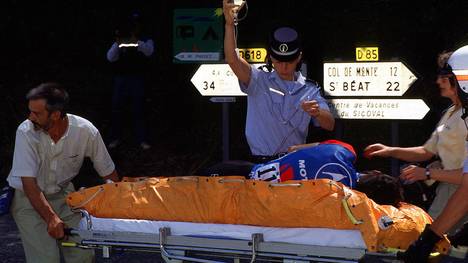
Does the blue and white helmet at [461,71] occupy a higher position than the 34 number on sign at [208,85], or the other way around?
the blue and white helmet at [461,71]

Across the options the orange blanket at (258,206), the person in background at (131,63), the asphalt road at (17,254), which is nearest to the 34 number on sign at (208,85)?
the asphalt road at (17,254)

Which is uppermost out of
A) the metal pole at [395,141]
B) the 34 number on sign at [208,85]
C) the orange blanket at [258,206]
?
the 34 number on sign at [208,85]

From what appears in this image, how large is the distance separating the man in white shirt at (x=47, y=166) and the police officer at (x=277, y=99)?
1.03 m

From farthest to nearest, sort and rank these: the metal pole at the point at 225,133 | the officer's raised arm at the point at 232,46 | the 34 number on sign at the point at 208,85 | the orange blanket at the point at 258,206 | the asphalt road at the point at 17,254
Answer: the metal pole at the point at 225,133 < the 34 number on sign at the point at 208,85 < the asphalt road at the point at 17,254 < the officer's raised arm at the point at 232,46 < the orange blanket at the point at 258,206

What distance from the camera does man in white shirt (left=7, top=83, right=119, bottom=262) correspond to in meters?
5.52

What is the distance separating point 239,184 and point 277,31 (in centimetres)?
119

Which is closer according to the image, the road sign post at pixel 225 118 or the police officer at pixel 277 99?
the police officer at pixel 277 99

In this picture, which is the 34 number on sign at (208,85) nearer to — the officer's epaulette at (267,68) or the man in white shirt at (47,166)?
the man in white shirt at (47,166)

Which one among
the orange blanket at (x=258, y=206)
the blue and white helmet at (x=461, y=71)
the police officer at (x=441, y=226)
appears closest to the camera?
the police officer at (x=441, y=226)

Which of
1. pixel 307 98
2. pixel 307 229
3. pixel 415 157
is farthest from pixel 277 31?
pixel 307 229

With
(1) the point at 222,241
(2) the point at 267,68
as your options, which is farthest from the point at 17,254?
(1) the point at 222,241

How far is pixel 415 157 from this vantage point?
569 centimetres

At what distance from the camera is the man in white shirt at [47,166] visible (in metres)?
5.52

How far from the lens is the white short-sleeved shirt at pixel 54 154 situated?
5.59 m
